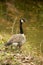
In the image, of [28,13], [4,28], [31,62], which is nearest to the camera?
[31,62]

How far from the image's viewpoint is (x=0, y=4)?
25.2 meters

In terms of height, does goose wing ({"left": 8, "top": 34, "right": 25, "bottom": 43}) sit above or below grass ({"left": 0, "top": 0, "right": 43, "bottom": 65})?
above

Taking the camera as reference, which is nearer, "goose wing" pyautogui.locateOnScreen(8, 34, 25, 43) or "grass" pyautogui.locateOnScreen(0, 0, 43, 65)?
"grass" pyautogui.locateOnScreen(0, 0, 43, 65)

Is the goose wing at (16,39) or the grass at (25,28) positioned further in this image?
the goose wing at (16,39)

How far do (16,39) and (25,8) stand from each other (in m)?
12.4

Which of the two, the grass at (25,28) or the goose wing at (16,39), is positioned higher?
the goose wing at (16,39)

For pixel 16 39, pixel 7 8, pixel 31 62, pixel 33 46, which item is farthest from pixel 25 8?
pixel 31 62

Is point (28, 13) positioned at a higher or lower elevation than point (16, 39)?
lower

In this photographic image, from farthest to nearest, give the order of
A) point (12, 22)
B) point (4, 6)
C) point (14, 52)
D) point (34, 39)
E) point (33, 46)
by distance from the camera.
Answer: point (4, 6) → point (12, 22) → point (34, 39) → point (33, 46) → point (14, 52)

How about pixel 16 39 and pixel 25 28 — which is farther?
pixel 25 28

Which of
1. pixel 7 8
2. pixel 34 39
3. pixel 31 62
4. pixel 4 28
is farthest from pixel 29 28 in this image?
pixel 31 62

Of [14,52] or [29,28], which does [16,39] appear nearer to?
[14,52]

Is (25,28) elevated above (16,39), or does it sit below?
below

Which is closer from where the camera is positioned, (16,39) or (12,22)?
(16,39)
